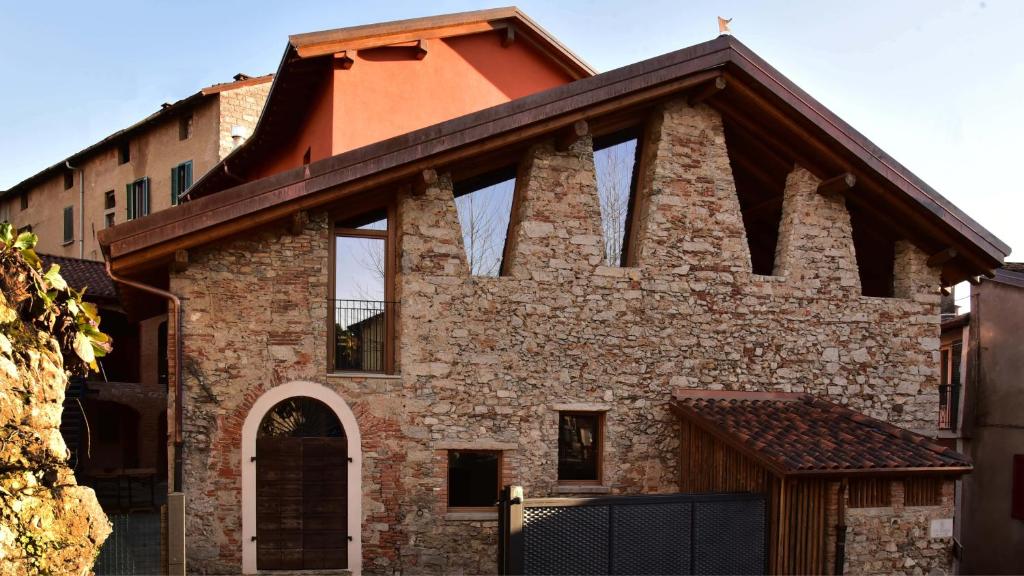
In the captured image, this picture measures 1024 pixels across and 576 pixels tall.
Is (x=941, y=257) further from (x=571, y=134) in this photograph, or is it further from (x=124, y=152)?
(x=124, y=152)

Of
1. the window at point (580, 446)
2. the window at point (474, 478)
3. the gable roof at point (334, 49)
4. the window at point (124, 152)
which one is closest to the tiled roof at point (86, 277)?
the gable roof at point (334, 49)

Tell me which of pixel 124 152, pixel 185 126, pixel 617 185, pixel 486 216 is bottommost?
pixel 486 216

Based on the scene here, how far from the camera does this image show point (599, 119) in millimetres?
10969

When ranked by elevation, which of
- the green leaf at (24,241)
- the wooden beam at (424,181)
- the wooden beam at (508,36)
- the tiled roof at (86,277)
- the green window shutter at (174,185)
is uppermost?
the wooden beam at (508,36)

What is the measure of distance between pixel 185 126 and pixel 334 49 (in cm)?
1186

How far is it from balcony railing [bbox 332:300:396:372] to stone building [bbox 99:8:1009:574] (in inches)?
1.1

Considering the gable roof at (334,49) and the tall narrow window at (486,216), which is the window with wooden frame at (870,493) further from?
the gable roof at (334,49)

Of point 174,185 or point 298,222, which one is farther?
point 174,185

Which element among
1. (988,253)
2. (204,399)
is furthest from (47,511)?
(988,253)

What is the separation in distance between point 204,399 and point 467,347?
320 centimetres

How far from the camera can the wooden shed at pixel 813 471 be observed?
906 cm

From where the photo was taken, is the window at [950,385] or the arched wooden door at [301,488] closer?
the arched wooden door at [301,488]

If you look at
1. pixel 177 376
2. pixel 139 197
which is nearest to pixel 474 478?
pixel 177 376

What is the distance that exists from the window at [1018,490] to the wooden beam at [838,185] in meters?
6.05
